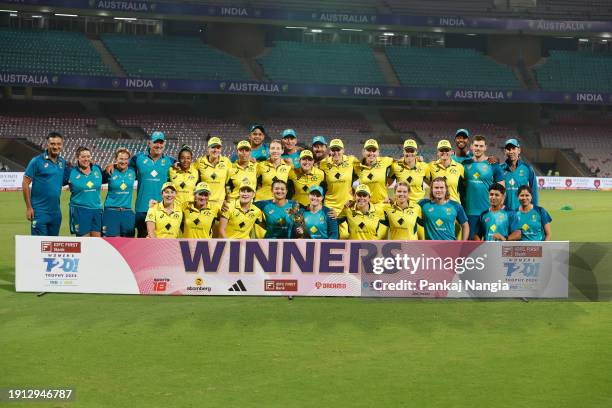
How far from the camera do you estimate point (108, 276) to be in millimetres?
12961

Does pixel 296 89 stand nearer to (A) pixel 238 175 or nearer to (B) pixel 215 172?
(B) pixel 215 172

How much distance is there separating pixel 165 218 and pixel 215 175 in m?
1.63

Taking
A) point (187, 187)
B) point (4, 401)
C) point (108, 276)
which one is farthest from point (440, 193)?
point (4, 401)

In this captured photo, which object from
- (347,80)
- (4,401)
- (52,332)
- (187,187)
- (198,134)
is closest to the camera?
(4,401)

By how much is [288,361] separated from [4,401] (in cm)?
319

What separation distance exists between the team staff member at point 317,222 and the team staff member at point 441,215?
4.84 feet

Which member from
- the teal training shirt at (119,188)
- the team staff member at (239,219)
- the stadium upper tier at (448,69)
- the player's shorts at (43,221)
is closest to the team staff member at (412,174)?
the team staff member at (239,219)

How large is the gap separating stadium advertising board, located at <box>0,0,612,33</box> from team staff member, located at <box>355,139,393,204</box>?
41.6m

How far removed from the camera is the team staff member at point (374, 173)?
1455cm

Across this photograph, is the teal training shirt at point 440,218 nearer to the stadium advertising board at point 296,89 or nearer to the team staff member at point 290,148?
the team staff member at point 290,148

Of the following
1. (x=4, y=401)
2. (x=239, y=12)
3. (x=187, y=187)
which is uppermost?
(x=239, y=12)

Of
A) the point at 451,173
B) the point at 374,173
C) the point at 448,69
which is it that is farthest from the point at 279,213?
the point at 448,69

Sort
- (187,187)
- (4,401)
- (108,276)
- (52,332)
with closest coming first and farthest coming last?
(4,401) < (52,332) < (108,276) < (187,187)

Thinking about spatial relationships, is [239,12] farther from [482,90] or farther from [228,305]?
[228,305]
